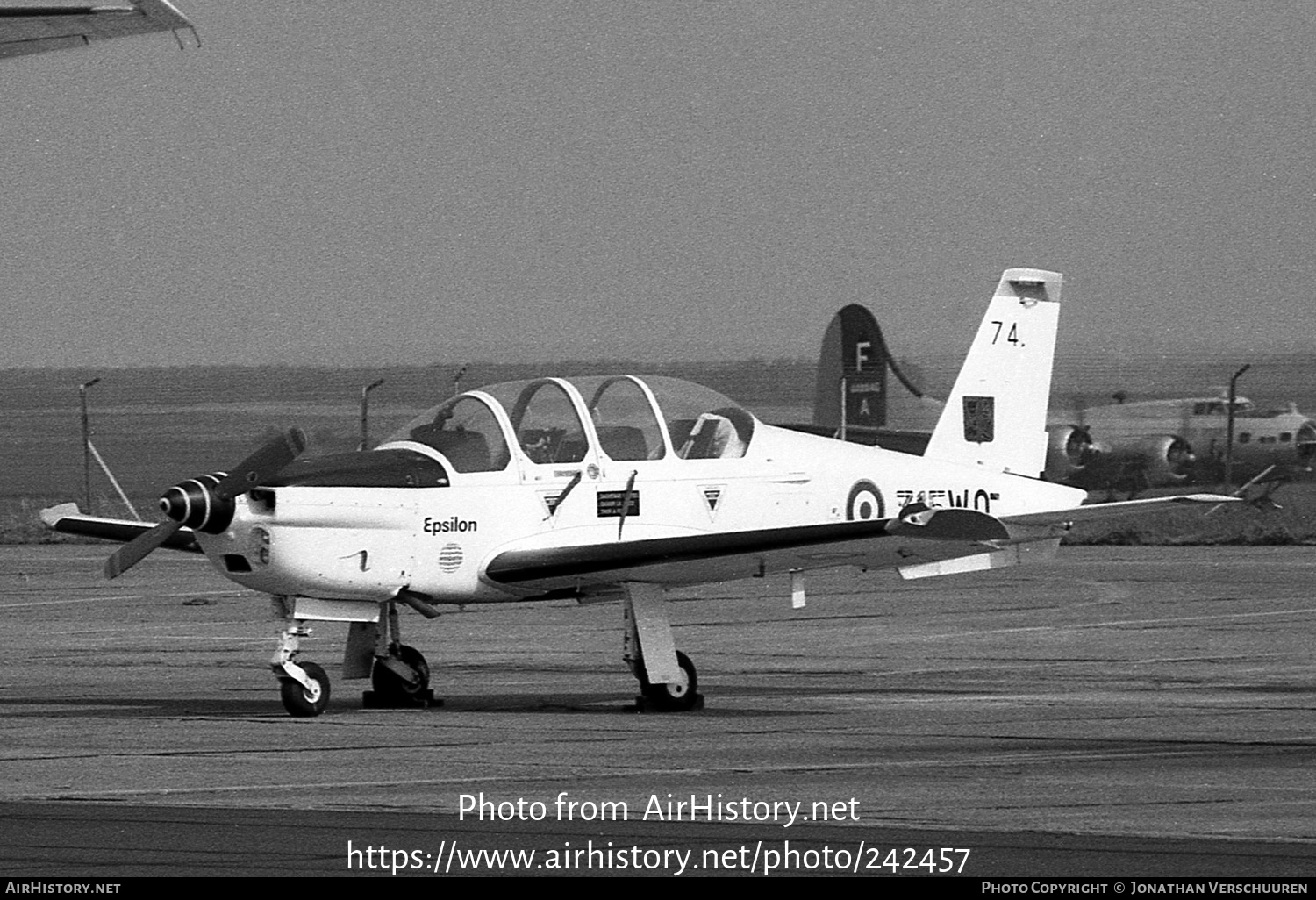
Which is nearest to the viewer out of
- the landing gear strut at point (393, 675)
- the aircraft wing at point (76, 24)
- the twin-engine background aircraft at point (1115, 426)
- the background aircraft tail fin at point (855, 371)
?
the landing gear strut at point (393, 675)

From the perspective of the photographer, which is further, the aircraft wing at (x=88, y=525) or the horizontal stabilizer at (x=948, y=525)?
the aircraft wing at (x=88, y=525)

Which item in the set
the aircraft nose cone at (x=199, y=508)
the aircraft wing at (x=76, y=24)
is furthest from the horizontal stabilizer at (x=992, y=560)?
the aircraft wing at (x=76, y=24)

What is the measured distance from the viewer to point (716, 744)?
11867 millimetres

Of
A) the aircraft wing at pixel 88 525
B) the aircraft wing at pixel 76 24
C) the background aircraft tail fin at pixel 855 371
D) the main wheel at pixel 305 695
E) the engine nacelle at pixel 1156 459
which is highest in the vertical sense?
the aircraft wing at pixel 76 24

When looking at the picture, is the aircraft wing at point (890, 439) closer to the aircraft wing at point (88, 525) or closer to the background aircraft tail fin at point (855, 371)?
the aircraft wing at point (88, 525)

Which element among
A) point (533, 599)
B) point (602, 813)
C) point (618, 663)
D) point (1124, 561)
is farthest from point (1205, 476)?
point (602, 813)

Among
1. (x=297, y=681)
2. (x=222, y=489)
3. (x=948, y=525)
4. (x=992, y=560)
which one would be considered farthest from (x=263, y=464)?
(x=992, y=560)

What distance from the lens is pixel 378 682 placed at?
14.2 m

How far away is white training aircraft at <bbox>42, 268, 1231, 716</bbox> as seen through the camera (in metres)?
13.3

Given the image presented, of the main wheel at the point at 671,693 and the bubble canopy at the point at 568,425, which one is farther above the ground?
the bubble canopy at the point at 568,425

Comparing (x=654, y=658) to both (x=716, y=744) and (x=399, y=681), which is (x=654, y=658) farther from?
(x=716, y=744)

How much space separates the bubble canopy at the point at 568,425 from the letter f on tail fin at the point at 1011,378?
2256 mm

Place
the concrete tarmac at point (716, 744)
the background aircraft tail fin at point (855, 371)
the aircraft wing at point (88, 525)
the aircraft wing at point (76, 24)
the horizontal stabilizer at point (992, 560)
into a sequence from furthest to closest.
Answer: the background aircraft tail fin at point (855, 371) < the aircraft wing at point (76, 24) < the aircraft wing at point (88, 525) < the horizontal stabilizer at point (992, 560) < the concrete tarmac at point (716, 744)

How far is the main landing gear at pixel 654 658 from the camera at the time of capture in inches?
548
